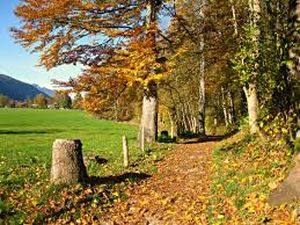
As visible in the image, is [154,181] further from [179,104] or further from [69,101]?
[69,101]

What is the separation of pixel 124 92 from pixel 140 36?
4262 millimetres

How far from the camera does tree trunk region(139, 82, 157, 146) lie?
2392 cm

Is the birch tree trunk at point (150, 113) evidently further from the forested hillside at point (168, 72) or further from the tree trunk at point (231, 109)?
the tree trunk at point (231, 109)

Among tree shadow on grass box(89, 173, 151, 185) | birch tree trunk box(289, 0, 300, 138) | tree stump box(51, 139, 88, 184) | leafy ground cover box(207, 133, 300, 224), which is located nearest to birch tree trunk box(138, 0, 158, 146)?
leafy ground cover box(207, 133, 300, 224)

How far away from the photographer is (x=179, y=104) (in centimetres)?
4584

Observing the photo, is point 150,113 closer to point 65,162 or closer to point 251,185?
point 65,162

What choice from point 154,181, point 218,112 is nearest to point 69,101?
point 218,112

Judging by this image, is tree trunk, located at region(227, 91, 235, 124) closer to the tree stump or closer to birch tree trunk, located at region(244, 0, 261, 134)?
birch tree trunk, located at region(244, 0, 261, 134)

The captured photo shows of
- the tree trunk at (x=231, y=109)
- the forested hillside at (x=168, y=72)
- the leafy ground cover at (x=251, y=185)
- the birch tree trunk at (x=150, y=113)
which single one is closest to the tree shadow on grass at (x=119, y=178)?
the forested hillside at (x=168, y=72)

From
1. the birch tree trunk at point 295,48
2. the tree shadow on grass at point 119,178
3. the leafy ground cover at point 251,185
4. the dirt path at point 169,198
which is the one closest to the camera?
the leafy ground cover at point 251,185

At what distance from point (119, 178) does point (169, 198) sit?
2.92 m

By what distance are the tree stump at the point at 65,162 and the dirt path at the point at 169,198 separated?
156cm

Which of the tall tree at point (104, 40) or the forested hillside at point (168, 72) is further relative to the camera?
the tall tree at point (104, 40)

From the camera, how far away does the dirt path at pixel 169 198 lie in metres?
10.5
